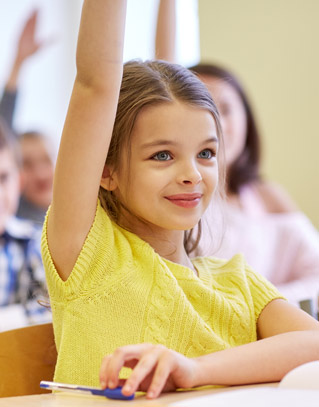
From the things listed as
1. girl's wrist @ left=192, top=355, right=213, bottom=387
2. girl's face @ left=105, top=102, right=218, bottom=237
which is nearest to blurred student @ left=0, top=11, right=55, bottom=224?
girl's face @ left=105, top=102, right=218, bottom=237

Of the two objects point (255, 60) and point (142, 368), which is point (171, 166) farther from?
point (255, 60)

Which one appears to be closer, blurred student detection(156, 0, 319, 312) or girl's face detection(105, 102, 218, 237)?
girl's face detection(105, 102, 218, 237)

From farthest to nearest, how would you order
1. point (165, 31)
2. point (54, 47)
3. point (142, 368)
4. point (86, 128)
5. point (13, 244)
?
point (54, 47), point (13, 244), point (165, 31), point (86, 128), point (142, 368)

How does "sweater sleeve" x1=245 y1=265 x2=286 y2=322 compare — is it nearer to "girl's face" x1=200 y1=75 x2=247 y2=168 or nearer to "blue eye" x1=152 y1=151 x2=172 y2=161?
"blue eye" x1=152 y1=151 x2=172 y2=161

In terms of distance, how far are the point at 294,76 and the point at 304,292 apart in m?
1.34

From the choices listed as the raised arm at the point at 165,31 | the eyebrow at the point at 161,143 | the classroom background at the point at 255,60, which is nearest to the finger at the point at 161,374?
the eyebrow at the point at 161,143

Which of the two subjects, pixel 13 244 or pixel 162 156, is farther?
pixel 13 244

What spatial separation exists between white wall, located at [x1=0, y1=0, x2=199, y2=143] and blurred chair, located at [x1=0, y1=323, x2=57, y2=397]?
222 centimetres

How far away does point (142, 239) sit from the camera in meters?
0.92

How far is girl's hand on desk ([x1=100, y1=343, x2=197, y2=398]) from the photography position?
0.61 meters

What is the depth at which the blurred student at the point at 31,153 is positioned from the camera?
2982 mm

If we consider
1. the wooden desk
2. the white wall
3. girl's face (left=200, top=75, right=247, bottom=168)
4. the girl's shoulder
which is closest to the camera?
the wooden desk

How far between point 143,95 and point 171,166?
→ 11 cm

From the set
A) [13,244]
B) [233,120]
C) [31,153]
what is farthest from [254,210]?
[31,153]
